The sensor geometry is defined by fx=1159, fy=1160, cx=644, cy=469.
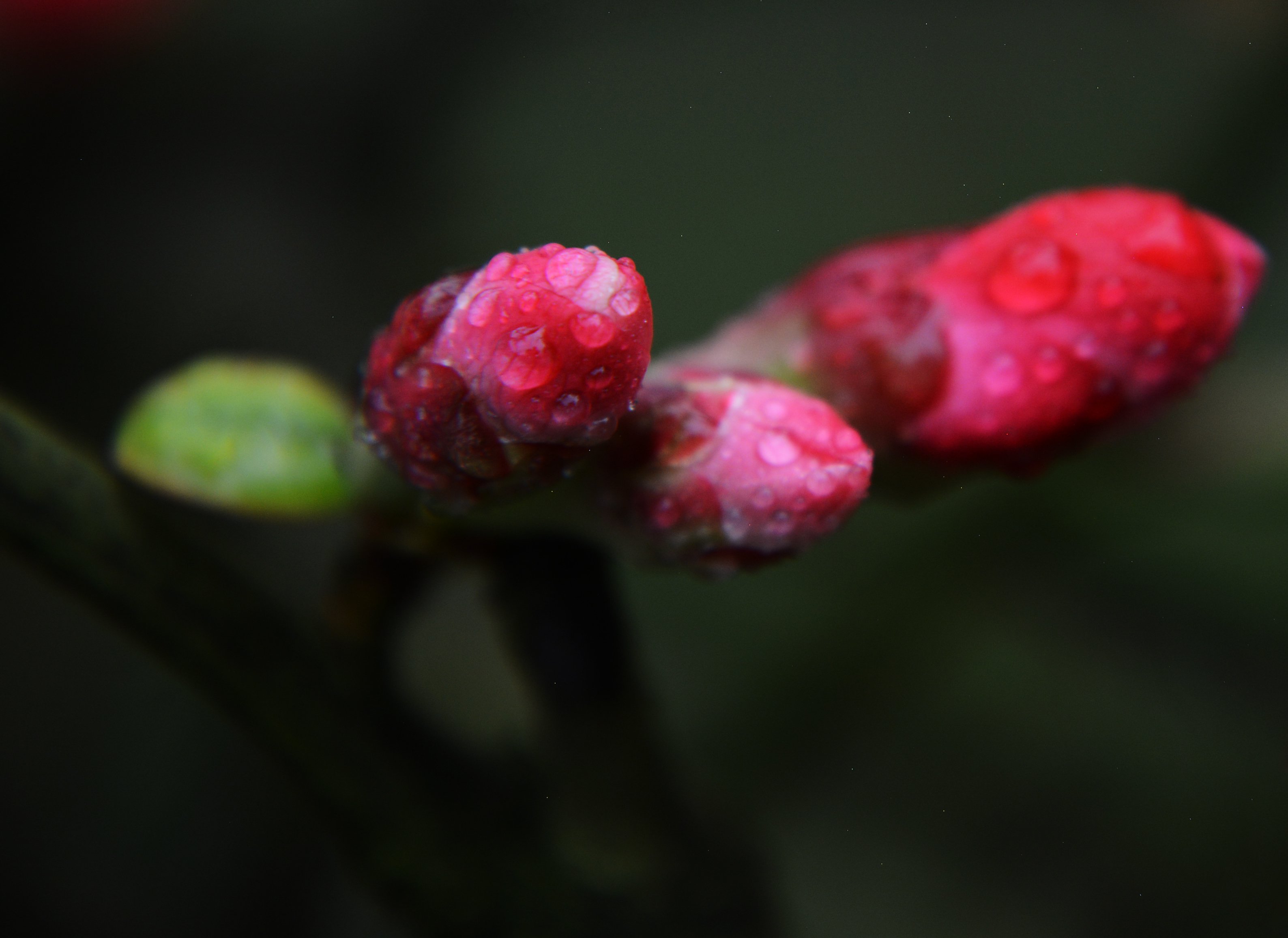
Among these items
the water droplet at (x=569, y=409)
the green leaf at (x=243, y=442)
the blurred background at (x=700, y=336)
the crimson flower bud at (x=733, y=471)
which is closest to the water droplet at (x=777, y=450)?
the crimson flower bud at (x=733, y=471)

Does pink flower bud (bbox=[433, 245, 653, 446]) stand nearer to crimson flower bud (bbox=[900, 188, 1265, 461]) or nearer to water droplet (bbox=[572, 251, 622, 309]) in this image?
water droplet (bbox=[572, 251, 622, 309])

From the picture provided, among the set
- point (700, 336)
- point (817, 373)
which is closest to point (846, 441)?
point (817, 373)

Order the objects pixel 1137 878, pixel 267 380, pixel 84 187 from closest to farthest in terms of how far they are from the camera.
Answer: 1. pixel 267 380
2. pixel 1137 878
3. pixel 84 187

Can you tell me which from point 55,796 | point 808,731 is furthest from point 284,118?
point 808,731

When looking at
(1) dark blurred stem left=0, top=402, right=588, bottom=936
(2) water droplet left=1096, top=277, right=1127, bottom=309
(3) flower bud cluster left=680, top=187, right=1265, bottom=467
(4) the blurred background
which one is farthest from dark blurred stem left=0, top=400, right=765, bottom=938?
(2) water droplet left=1096, top=277, right=1127, bottom=309

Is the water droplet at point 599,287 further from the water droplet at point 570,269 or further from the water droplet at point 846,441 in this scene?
the water droplet at point 846,441

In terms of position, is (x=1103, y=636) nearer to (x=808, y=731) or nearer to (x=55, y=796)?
(x=808, y=731)

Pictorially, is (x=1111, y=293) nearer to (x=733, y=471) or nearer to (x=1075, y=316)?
(x=1075, y=316)
